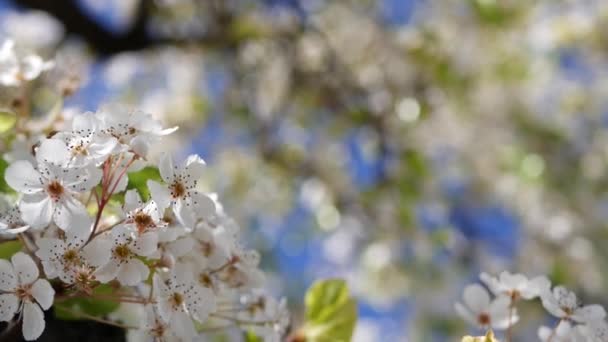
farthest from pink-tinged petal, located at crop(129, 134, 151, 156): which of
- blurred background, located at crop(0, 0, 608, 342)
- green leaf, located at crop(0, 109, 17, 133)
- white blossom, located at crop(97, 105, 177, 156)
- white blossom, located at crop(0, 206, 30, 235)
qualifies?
blurred background, located at crop(0, 0, 608, 342)

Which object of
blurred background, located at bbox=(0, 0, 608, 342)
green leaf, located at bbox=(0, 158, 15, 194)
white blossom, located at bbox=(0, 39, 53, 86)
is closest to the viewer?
green leaf, located at bbox=(0, 158, 15, 194)

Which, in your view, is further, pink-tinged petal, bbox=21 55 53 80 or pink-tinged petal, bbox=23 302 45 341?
pink-tinged petal, bbox=21 55 53 80

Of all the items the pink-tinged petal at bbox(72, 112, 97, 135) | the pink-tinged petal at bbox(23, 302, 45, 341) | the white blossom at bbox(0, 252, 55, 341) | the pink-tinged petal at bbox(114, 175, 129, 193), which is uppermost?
the pink-tinged petal at bbox(72, 112, 97, 135)

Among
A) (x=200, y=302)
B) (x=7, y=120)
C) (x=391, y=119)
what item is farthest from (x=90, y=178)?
(x=391, y=119)

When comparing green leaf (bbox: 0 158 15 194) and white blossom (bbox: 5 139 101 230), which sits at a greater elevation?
green leaf (bbox: 0 158 15 194)

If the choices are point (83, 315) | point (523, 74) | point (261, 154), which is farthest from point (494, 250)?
point (83, 315)

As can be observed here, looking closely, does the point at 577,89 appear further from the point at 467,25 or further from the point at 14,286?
the point at 14,286

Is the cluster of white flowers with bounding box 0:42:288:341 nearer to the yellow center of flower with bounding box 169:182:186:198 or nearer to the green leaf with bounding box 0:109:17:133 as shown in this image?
the yellow center of flower with bounding box 169:182:186:198

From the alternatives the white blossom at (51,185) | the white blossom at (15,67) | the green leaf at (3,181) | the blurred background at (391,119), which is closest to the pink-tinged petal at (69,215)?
the white blossom at (51,185)
